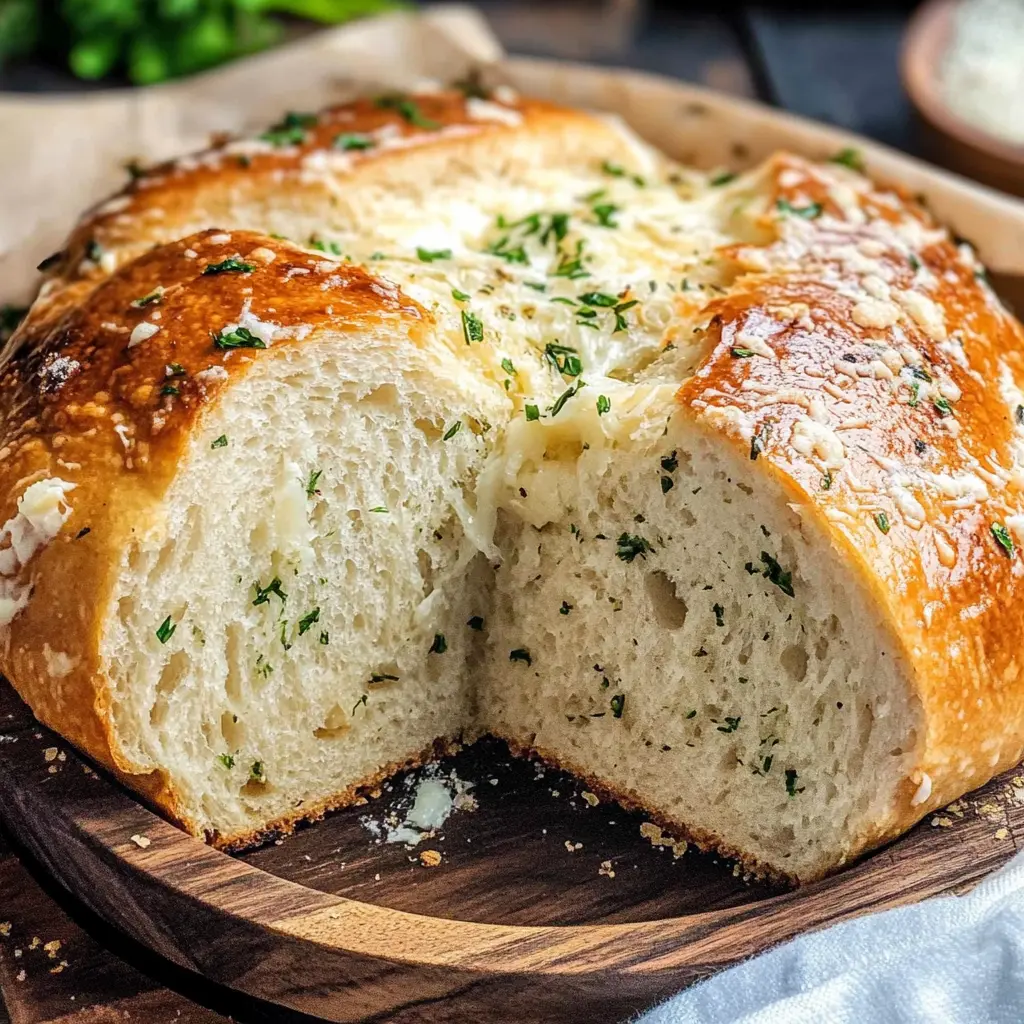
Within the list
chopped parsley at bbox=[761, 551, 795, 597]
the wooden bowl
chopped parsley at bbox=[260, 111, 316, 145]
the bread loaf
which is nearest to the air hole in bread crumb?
the bread loaf

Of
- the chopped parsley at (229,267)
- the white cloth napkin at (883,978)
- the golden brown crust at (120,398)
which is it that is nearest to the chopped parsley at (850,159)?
the golden brown crust at (120,398)

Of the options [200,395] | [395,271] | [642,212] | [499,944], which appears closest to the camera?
[499,944]

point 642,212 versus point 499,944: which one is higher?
point 642,212

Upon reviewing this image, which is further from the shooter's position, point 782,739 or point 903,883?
point 782,739

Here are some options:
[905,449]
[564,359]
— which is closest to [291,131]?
[564,359]

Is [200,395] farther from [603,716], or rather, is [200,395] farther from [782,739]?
[782,739]

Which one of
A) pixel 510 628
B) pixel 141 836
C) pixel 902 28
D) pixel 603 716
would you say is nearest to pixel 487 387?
pixel 510 628
